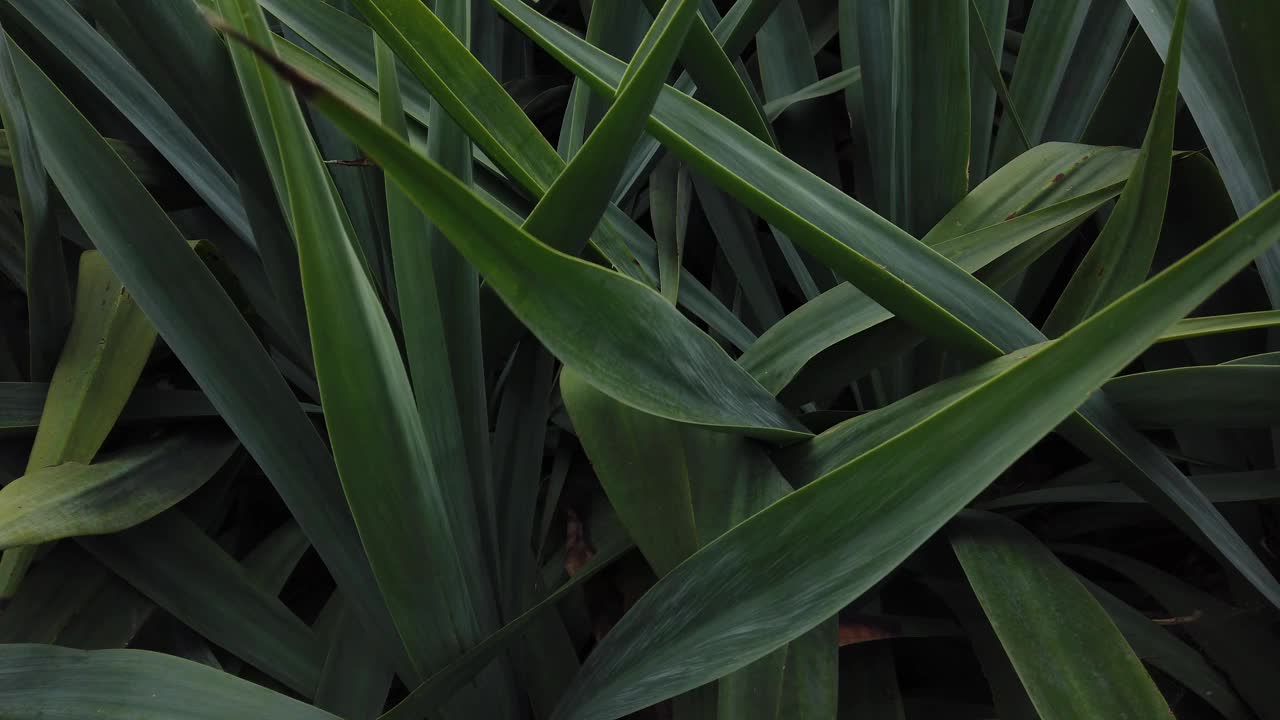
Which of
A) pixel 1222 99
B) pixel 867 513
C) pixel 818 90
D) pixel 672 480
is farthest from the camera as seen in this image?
pixel 818 90

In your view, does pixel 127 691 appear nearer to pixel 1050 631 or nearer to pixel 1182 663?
pixel 1050 631

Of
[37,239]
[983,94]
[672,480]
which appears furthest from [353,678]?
[983,94]

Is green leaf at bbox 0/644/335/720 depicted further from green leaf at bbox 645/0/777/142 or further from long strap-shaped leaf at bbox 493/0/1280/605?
green leaf at bbox 645/0/777/142

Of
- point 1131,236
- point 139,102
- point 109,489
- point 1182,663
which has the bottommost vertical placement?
point 1182,663

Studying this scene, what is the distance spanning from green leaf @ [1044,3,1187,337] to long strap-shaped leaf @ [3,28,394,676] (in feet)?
1.27

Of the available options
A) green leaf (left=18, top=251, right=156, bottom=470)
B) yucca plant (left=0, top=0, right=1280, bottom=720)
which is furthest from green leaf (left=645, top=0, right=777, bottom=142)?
green leaf (left=18, top=251, right=156, bottom=470)

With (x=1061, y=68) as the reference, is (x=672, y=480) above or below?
below

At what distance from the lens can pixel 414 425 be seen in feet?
1.08

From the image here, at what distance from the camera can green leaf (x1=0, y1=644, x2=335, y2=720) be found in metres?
0.32

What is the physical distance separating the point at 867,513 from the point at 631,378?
0.10 metres

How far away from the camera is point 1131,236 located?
404 millimetres

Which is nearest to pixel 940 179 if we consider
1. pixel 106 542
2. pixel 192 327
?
pixel 192 327

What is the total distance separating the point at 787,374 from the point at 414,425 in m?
0.19

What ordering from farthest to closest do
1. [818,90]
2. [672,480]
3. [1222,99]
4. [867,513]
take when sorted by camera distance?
[818,90], [1222,99], [672,480], [867,513]
